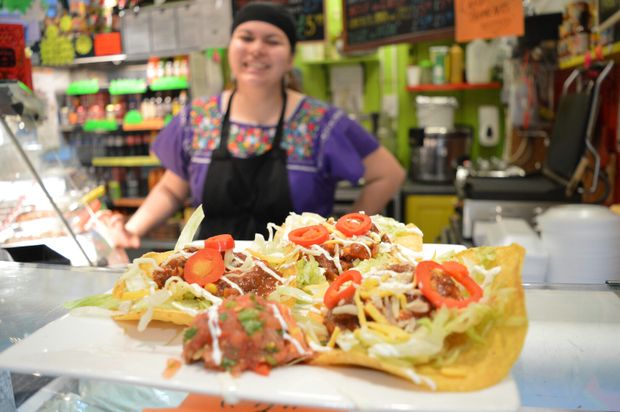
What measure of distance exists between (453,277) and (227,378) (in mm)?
491

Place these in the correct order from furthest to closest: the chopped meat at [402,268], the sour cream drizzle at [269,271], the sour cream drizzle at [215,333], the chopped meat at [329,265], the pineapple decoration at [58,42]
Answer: the pineapple decoration at [58,42] < the chopped meat at [329,265] < the sour cream drizzle at [269,271] < the chopped meat at [402,268] < the sour cream drizzle at [215,333]

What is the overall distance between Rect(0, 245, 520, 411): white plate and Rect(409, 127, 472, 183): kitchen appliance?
4246 millimetres

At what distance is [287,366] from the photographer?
92 cm

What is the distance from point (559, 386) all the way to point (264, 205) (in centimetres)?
169

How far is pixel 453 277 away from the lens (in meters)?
1.12

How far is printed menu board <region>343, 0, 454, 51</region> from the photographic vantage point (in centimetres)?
322

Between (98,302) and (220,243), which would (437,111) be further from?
(98,302)

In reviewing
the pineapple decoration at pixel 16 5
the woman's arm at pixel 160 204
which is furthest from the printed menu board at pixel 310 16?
the pineapple decoration at pixel 16 5

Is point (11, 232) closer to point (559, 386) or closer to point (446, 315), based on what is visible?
point (446, 315)

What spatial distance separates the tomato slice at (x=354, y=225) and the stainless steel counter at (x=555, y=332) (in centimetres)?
46

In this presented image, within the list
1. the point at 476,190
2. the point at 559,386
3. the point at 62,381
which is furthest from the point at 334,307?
the point at 476,190

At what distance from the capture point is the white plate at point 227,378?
2.61ft

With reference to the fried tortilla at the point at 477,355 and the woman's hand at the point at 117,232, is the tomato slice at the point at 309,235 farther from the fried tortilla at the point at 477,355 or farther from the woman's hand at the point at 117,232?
the woman's hand at the point at 117,232

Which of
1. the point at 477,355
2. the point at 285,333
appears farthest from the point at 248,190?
the point at 477,355
